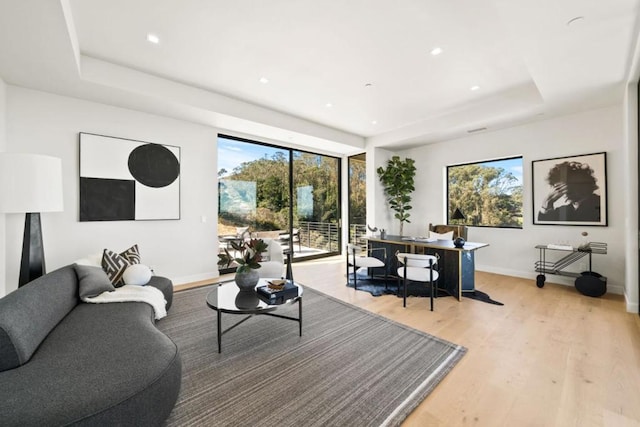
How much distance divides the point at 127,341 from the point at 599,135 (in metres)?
6.16

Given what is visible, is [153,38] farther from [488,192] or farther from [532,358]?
[488,192]

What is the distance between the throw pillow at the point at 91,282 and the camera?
7.93 feet

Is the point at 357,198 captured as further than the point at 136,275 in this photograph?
Yes

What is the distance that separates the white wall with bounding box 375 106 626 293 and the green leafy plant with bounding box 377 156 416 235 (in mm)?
259

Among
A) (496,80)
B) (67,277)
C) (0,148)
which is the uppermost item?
(496,80)

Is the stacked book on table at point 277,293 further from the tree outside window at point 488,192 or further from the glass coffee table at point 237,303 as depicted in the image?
the tree outside window at point 488,192

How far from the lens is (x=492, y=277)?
15.6 feet

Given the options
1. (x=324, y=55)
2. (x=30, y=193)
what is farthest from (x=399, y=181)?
(x=30, y=193)

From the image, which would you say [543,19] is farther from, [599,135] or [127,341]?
[127,341]

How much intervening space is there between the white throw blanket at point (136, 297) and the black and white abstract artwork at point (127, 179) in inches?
60.9

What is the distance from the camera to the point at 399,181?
6047mm

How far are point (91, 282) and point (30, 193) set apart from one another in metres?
0.95

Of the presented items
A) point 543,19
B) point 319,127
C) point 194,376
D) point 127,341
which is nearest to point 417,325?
point 194,376

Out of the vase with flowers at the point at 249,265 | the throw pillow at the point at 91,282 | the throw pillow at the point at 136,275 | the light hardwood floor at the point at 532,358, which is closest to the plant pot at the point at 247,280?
the vase with flowers at the point at 249,265
